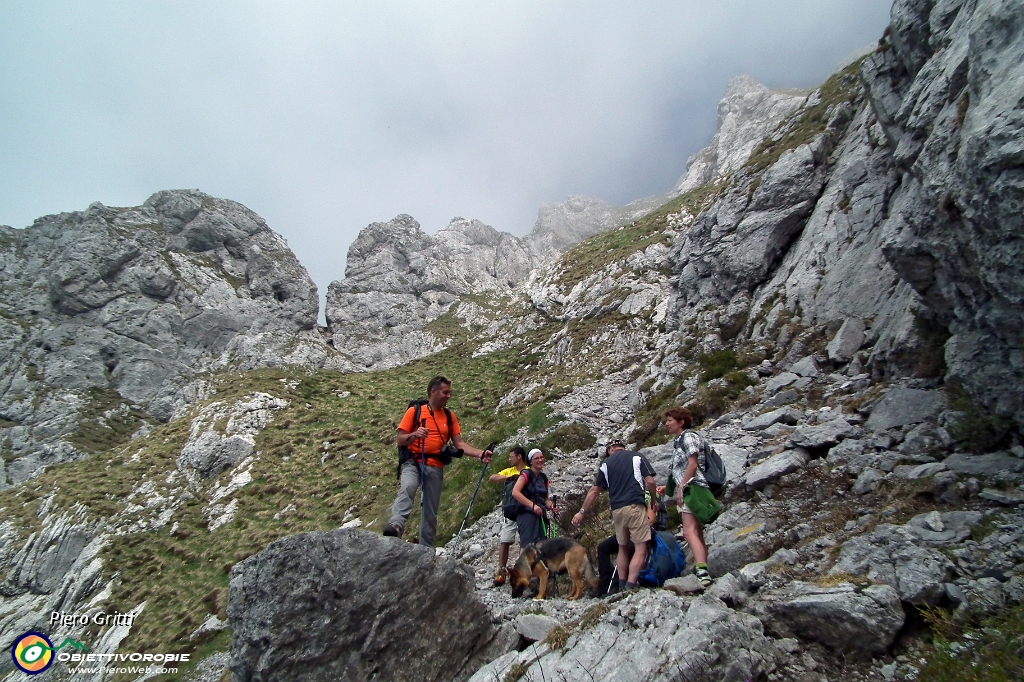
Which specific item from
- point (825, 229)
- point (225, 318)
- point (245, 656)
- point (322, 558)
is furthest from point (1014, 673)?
point (225, 318)

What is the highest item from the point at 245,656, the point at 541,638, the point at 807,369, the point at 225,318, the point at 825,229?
the point at 225,318

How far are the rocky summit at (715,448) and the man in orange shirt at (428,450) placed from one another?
83 centimetres

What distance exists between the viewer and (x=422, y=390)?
34.8m

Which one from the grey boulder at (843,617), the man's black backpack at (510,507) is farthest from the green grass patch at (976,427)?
the man's black backpack at (510,507)

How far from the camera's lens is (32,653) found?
57.7ft

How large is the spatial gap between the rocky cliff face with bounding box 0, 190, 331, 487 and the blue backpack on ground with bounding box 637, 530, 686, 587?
47.7 meters

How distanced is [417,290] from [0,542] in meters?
52.5

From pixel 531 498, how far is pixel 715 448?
423cm

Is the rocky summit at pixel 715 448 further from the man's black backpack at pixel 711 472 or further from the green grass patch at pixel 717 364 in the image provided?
the man's black backpack at pixel 711 472

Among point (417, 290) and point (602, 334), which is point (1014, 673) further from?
point (417, 290)

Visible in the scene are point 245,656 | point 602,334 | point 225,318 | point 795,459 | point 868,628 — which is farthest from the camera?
point 225,318

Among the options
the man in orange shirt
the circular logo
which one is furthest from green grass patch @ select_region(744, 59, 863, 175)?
the circular logo

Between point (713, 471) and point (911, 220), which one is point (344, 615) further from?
point (911, 220)

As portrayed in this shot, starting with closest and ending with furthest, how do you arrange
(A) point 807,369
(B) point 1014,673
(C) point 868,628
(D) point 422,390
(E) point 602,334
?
(B) point 1014,673 → (C) point 868,628 → (A) point 807,369 → (E) point 602,334 → (D) point 422,390
